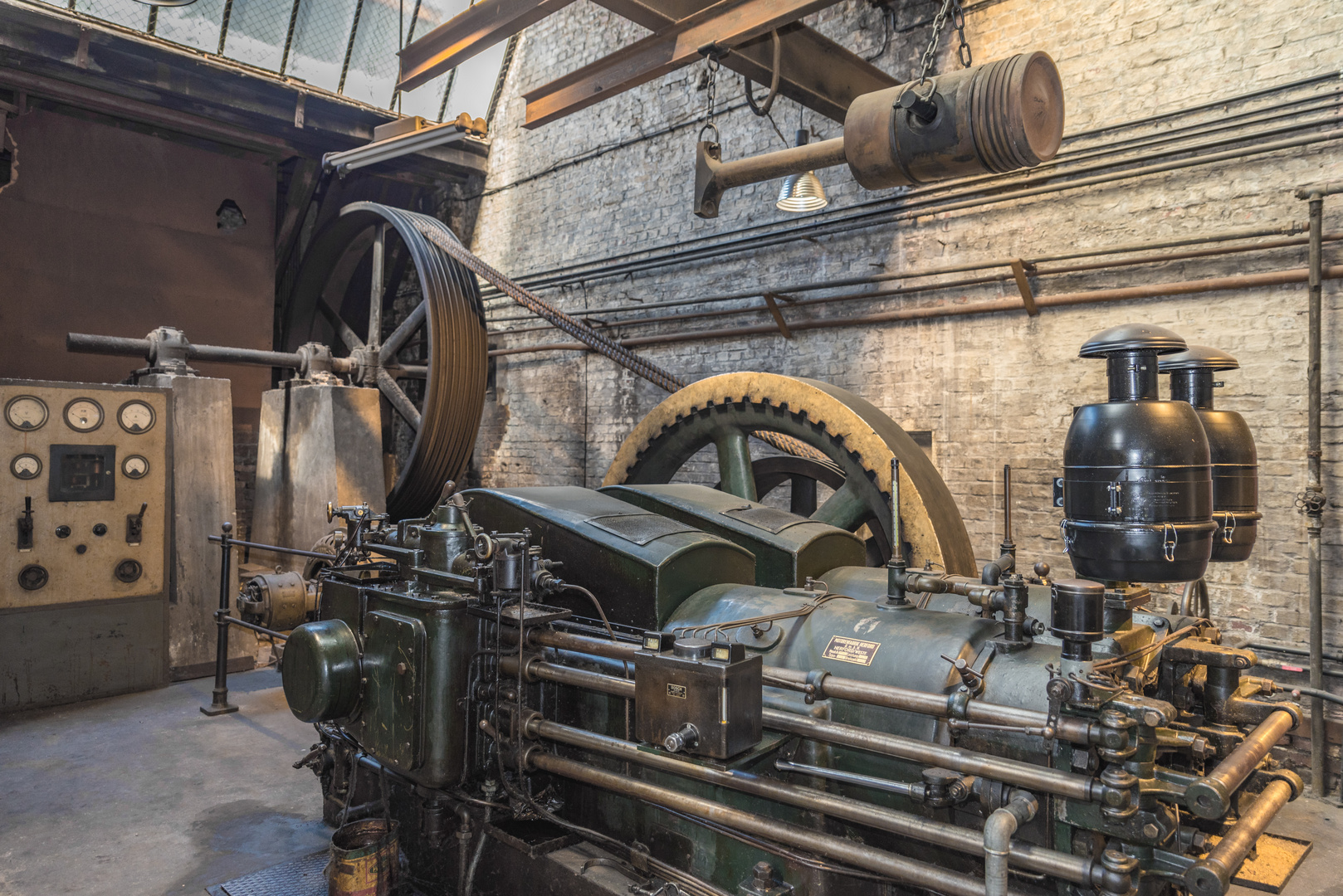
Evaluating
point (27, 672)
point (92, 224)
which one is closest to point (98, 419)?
point (27, 672)

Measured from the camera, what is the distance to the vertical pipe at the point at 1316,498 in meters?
3.73

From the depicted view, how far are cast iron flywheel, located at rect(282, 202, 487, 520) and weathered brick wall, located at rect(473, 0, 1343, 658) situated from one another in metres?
1.00

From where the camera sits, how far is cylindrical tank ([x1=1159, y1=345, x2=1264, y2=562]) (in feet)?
8.93

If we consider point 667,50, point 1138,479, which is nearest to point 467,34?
point 667,50

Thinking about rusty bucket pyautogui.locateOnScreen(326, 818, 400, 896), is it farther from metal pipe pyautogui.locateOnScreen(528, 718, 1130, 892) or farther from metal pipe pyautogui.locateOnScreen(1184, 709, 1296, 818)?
metal pipe pyautogui.locateOnScreen(1184, 709, 1296, 818)

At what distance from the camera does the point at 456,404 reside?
23.1ft

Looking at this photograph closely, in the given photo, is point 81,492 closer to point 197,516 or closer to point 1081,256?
point 197,516

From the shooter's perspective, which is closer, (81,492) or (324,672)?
(324,672)

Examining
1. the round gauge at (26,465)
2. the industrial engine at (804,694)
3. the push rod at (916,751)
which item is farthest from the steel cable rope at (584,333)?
the round gauge at (26,465)

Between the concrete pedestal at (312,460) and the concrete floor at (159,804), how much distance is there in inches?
89.6

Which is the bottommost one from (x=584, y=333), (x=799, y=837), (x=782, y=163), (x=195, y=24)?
(x=799, y=837)

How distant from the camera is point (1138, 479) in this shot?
1.93 meters

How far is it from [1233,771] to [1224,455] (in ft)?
5.33

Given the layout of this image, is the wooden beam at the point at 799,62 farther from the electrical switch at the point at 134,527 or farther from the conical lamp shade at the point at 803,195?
the electrical switch at the point at 134,527
